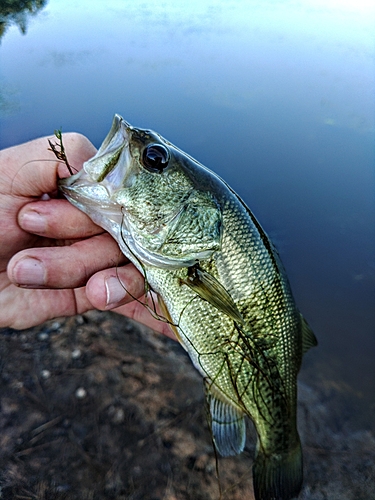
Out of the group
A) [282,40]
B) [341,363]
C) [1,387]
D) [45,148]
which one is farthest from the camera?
[282,40]

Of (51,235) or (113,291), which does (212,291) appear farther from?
(51,235)

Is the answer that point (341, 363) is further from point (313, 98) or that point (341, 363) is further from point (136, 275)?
point (313, 98)

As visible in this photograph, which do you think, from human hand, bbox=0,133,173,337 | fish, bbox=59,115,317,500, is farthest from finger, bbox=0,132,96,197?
fish, bbox=59,115,317,500

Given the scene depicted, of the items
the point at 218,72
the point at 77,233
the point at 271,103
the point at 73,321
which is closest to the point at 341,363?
the point at 73,321

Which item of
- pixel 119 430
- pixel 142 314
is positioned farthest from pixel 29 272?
pixel 119 430

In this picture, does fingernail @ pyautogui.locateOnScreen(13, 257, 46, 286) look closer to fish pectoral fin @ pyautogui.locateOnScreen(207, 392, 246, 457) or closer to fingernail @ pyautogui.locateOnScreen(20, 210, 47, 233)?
fingernail @ pyautogui.locateOnScreen(20, 210, 47, 233)

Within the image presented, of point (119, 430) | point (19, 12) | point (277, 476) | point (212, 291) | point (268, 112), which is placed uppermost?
point (268, 112)

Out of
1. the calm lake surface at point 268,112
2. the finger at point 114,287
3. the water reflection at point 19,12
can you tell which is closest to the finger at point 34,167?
the finger at point 114,287

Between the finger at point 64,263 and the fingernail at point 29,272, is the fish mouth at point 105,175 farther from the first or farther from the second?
the fingernail at point 29,272
